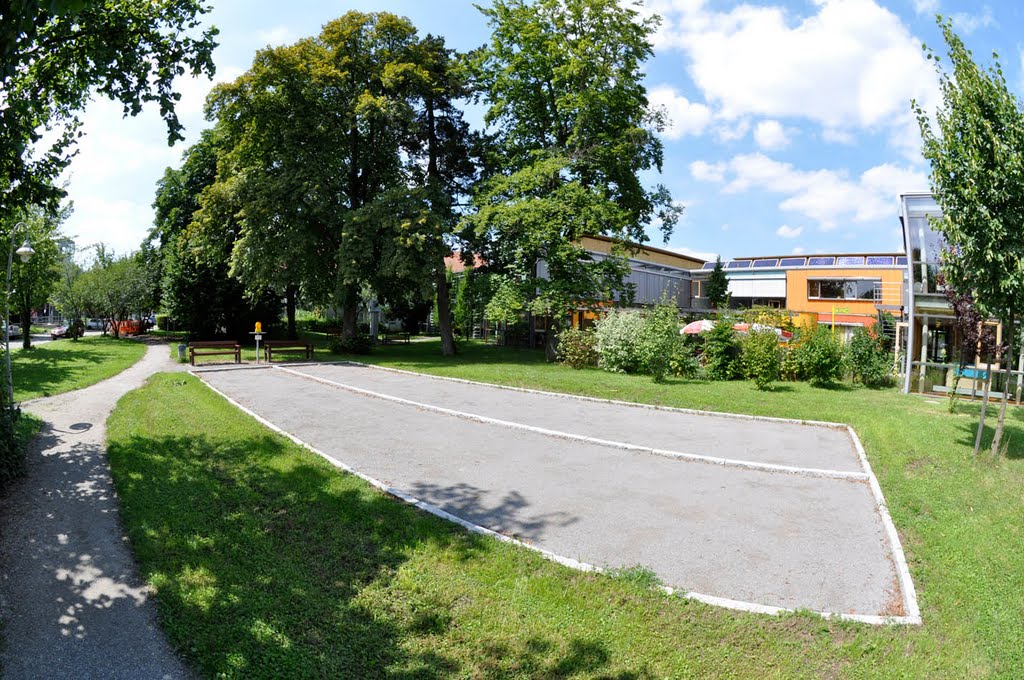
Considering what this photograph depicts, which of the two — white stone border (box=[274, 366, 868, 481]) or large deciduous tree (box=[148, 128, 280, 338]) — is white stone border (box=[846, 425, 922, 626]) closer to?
white stone border (box=[274, 366, 868, 481])

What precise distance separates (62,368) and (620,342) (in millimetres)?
17963

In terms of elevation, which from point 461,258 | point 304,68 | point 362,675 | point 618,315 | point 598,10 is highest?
point 598,10

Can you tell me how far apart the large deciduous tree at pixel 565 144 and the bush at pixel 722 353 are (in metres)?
6.42

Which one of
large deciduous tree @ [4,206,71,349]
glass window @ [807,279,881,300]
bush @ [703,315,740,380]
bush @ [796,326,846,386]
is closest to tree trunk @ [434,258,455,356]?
bush @ [703,315,740,380]

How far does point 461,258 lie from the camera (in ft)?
89.1

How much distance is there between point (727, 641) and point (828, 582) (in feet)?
4.84

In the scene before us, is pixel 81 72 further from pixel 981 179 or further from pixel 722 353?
pixel 722 353

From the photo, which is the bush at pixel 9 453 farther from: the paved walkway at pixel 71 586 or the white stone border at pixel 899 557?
the white stone border at pixel 899 557

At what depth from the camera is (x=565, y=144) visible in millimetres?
24125

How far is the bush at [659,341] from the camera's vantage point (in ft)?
52.4

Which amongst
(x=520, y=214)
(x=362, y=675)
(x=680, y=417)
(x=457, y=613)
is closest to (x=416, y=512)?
(x=457, y=613)

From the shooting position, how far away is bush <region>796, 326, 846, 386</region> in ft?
52.4

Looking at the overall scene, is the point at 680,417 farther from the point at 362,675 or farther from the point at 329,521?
the point at 362,675

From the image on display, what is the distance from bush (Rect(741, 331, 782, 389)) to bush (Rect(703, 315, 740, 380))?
868mm
